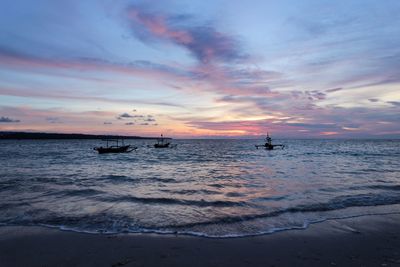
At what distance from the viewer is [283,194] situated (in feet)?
58.6

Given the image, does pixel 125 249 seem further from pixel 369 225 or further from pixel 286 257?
pixel 369 225

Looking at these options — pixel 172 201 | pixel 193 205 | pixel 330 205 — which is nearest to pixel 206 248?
pixel 193 205

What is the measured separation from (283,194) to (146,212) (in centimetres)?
868

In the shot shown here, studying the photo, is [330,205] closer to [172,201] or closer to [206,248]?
[172,201]

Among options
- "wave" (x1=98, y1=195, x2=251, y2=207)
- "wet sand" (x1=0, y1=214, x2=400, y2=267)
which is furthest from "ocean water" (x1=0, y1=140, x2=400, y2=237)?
"wet sand" (x1=0, y1=214, x2=400, y2=267)

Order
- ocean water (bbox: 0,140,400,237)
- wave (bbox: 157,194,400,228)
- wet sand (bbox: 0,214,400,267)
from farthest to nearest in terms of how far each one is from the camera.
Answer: wave (bbox: 157,194,400,228)
ocean water (bbox: 0,140,400,237)
wet sand (bbox: 0,214,400,267)

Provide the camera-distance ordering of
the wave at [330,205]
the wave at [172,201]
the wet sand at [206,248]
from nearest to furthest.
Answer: the wet sand at [206,248] → the wave at [330,205] → the wave at [172,201]

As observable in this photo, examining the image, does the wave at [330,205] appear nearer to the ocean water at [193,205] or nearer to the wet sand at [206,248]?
the ocean water at [193,205]

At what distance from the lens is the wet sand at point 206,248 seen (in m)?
7.65

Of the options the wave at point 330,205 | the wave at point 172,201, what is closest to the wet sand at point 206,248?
the wave at point 330,205

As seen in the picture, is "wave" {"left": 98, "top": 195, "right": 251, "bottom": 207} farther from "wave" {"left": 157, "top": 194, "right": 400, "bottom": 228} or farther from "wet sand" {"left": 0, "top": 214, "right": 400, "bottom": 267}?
"wet sand" {"left": 0, "top": 214, "right": 400, "bottom": 267}

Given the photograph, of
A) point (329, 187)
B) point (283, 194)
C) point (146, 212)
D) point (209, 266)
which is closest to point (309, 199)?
point (283, 194)

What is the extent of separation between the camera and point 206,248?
865 centimetres

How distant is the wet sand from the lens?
765 centimetres
